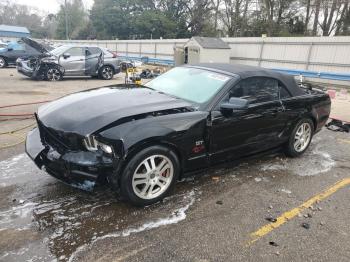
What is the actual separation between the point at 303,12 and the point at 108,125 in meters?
35.2

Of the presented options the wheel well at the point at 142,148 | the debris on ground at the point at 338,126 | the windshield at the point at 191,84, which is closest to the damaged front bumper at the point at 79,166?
the wheel well at the point at 142,148

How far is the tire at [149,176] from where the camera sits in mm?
3422

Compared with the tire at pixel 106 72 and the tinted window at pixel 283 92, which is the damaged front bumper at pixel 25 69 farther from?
the tinted window at pixel 283 92

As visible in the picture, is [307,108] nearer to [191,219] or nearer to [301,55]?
[191,219]

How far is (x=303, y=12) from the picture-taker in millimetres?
33625

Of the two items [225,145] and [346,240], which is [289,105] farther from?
[346,240]

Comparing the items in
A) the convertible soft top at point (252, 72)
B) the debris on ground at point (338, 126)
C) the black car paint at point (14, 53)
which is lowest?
the debris on ground at point (338, 126)

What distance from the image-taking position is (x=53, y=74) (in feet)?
45.1

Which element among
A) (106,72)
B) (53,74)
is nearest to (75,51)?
(53,74)

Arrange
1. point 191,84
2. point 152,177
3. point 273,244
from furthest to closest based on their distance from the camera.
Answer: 1. point 191,84
2. point 152,177
3. point 273,244

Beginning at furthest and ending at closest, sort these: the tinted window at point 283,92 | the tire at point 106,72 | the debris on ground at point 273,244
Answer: the tire at point 106,72
the tinted window at point 283,92
the debris on ground at point 273,244

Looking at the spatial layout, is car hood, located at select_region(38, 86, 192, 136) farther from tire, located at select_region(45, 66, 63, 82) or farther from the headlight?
tire, located at select_region(45, 66, 63, 82)

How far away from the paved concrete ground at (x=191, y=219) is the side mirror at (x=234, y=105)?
100 centimetres

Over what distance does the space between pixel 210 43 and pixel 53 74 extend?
10639mm
